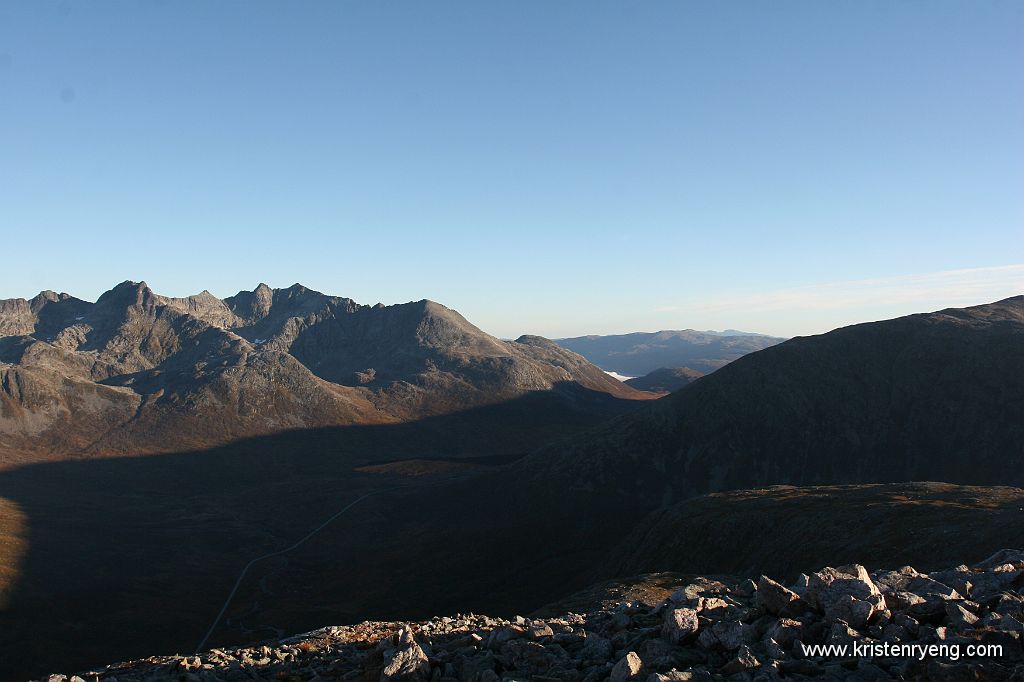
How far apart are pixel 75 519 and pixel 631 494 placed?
136m

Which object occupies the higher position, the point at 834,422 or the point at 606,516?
the point at 834,422

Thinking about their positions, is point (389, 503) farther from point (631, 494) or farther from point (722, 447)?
point (722, 447)

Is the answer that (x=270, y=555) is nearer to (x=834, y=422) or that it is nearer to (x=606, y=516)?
(x=606, y=516)

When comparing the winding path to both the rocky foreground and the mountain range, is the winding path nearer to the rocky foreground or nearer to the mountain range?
Answer: the mountain range

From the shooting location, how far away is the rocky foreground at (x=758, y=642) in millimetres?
16516

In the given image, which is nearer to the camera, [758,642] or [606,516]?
[758,642]

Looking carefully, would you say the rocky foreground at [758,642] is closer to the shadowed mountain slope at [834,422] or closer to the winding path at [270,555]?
the winding path at [270,555]

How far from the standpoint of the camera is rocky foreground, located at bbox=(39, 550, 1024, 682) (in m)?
16.5

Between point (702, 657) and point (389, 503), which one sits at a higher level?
point (702, 657)

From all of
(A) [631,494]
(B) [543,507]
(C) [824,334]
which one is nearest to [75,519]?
(B) [543,507]

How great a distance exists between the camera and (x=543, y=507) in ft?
502

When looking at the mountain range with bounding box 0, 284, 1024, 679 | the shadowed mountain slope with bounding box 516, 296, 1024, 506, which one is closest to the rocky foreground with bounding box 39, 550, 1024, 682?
the mountain range with bounding box 0, 284, 1024, 679

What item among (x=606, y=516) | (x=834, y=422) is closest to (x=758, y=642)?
→ (x=606, y=516)

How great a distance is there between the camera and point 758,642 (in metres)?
18.5
